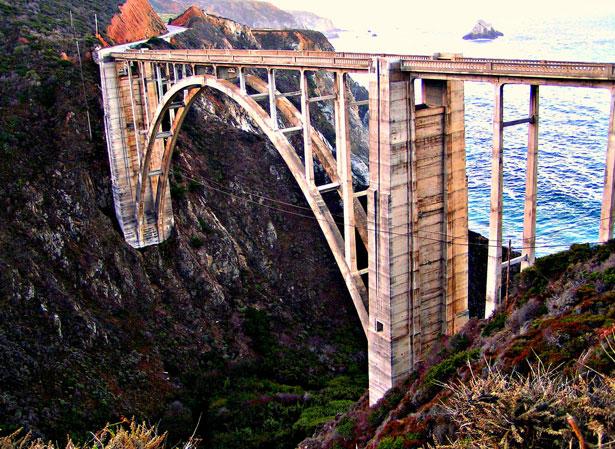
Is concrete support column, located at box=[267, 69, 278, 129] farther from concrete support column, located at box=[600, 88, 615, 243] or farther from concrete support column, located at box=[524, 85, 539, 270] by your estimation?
concrete support column, located at box=[600, 88, 615, 243]

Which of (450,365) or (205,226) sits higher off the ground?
(450,365)

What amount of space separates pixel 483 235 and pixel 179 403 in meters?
22.6

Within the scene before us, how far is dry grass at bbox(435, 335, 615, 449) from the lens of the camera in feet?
33.8

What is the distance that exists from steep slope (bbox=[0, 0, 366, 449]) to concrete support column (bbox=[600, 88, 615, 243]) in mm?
17604

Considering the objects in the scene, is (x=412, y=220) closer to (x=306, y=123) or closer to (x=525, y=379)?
(x=306, y=123)

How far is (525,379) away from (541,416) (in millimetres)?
3222

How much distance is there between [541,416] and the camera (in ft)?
35.4

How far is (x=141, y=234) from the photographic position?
3962cm

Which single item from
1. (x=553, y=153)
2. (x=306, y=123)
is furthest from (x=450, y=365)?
(x=553, y=153)

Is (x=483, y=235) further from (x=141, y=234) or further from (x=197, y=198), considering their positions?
(x=141, y=234)

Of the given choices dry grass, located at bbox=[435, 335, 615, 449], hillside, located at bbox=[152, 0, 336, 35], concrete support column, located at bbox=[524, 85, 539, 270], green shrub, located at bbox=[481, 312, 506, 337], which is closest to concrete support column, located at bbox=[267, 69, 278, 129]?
concrete support column, located at bbox=[524, 85, 539, 270]

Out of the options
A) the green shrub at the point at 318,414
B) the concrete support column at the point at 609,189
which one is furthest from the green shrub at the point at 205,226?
the concrete support column at the point at 609,189

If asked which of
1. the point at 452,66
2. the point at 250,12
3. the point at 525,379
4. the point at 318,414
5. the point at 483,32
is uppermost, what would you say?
the point at 250,12

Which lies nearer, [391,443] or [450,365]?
[391,443]
